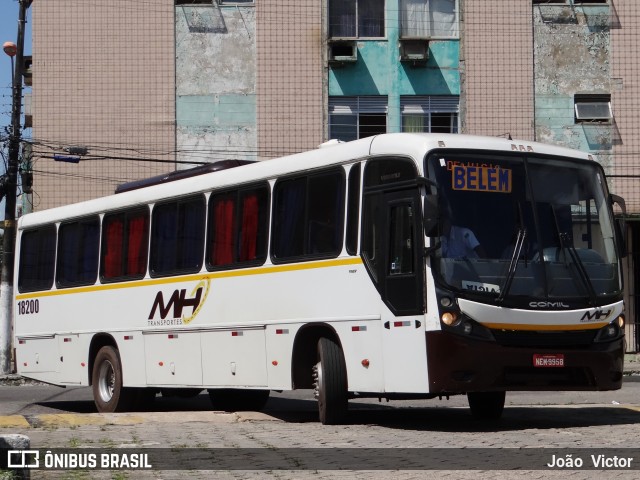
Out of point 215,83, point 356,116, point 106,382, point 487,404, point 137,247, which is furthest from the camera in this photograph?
point 356,116

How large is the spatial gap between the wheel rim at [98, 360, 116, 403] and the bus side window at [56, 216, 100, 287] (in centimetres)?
132

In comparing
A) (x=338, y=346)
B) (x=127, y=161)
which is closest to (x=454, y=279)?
(x=338, y=346)

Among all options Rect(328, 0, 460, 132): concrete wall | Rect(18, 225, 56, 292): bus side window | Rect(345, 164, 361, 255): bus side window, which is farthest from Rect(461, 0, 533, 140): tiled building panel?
Rect(345, 164, 361, 255): bus side window

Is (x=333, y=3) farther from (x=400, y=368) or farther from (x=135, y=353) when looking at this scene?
(x=400, y=368)

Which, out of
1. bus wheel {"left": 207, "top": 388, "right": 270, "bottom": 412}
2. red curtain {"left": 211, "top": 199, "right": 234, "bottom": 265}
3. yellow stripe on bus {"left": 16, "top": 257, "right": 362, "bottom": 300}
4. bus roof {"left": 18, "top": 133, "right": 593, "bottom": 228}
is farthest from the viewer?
bus wheel {"left": 207, "top": 388, "right": 270, "bottom": 412}

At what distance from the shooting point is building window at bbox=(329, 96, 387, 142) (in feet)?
109

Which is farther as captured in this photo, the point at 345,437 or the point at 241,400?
the point at 241,400

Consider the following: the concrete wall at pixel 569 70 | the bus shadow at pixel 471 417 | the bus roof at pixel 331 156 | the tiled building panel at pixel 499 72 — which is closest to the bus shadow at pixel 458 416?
the bus shadow at pixel 471 417

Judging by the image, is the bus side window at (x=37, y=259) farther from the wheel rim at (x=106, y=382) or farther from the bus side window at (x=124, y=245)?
the wheel rim at (x=106, y=382)

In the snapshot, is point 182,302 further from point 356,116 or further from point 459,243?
point 356,116

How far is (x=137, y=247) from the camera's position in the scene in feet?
58.0

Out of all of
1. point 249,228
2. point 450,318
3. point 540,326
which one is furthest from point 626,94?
point 450,318

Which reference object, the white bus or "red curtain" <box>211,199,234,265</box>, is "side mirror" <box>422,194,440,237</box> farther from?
"red curtain" <box>211,199,234,265</box>

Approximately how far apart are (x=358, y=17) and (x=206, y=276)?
19.2 meters
